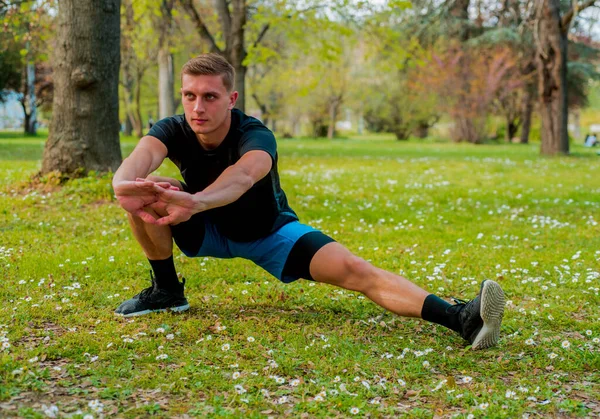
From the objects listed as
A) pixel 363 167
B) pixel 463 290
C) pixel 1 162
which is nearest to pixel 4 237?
pixel 463 290

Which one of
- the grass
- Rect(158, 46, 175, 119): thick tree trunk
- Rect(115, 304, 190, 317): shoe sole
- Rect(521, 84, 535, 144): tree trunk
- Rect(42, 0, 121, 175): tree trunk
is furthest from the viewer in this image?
Rect(521, 84, 535, 144): tree trunk

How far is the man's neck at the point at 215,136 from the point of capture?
448 cm

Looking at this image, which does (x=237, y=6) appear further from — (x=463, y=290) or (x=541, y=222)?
(x=463, y=290)

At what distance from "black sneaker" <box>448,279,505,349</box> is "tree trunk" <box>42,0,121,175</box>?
7.17m

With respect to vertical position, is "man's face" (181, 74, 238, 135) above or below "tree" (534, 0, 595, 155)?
below

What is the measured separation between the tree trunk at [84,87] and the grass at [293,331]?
0.99 meters

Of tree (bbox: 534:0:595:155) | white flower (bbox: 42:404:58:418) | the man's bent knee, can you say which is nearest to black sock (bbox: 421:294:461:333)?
the man's bent knee

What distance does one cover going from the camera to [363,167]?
57.8 ft

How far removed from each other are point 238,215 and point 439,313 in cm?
153

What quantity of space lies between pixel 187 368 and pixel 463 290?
9.50 feet

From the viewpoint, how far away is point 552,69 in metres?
20.6

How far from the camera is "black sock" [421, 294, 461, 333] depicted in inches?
170

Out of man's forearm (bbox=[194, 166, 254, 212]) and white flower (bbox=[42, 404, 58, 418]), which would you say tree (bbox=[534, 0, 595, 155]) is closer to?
man's forearm (bbox=[194, 166, 254, 212])

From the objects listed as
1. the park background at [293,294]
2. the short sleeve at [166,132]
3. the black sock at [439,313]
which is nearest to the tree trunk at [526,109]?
the park background at [293,294]
